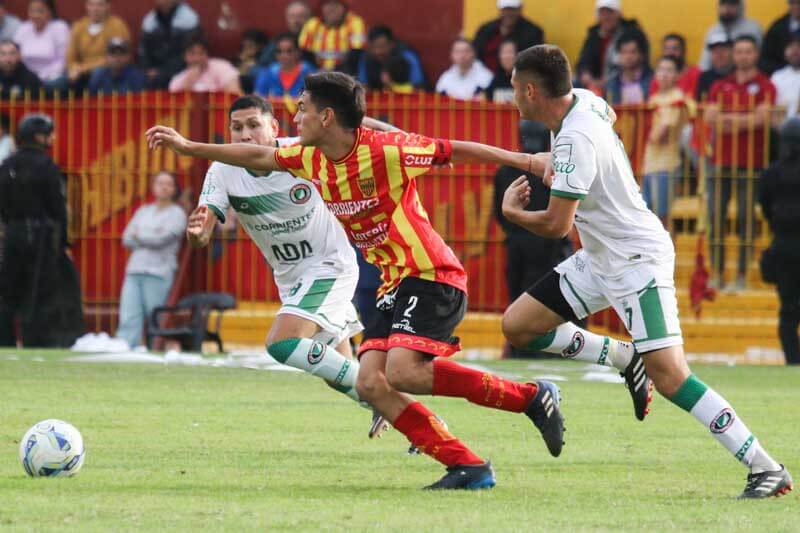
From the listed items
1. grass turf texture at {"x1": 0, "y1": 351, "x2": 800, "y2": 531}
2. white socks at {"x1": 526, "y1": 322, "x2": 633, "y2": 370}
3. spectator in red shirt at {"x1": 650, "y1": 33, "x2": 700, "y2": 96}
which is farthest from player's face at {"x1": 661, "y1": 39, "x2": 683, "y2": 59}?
white socks at {"x1": 526, "y1": 322, "x2": 633, "y2": 370}

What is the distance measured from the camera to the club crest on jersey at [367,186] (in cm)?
796

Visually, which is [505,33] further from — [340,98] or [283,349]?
[340,98]

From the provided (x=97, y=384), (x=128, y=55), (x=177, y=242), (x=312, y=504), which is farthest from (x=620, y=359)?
(x=128, y=55)

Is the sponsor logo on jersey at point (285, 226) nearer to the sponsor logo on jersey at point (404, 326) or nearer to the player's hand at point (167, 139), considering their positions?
the player's hand at point (167, 139)

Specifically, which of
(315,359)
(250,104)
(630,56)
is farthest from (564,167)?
(630,56)

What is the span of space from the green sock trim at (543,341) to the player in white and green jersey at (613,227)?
0.69m

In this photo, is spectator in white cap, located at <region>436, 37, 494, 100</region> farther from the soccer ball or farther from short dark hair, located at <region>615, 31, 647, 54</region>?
the soccer ball

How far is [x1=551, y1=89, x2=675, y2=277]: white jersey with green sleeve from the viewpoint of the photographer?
25.0 ft

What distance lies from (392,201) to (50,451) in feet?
6.77

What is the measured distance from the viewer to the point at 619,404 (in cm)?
1220

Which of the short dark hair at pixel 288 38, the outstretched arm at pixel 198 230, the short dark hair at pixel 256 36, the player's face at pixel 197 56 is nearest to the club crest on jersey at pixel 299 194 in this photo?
the outstretched arm at pixel 198 230

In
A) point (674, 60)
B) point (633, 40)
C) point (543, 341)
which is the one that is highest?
point (633, 40)

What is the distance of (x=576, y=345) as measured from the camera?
907cm

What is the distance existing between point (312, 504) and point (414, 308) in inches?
45.7
